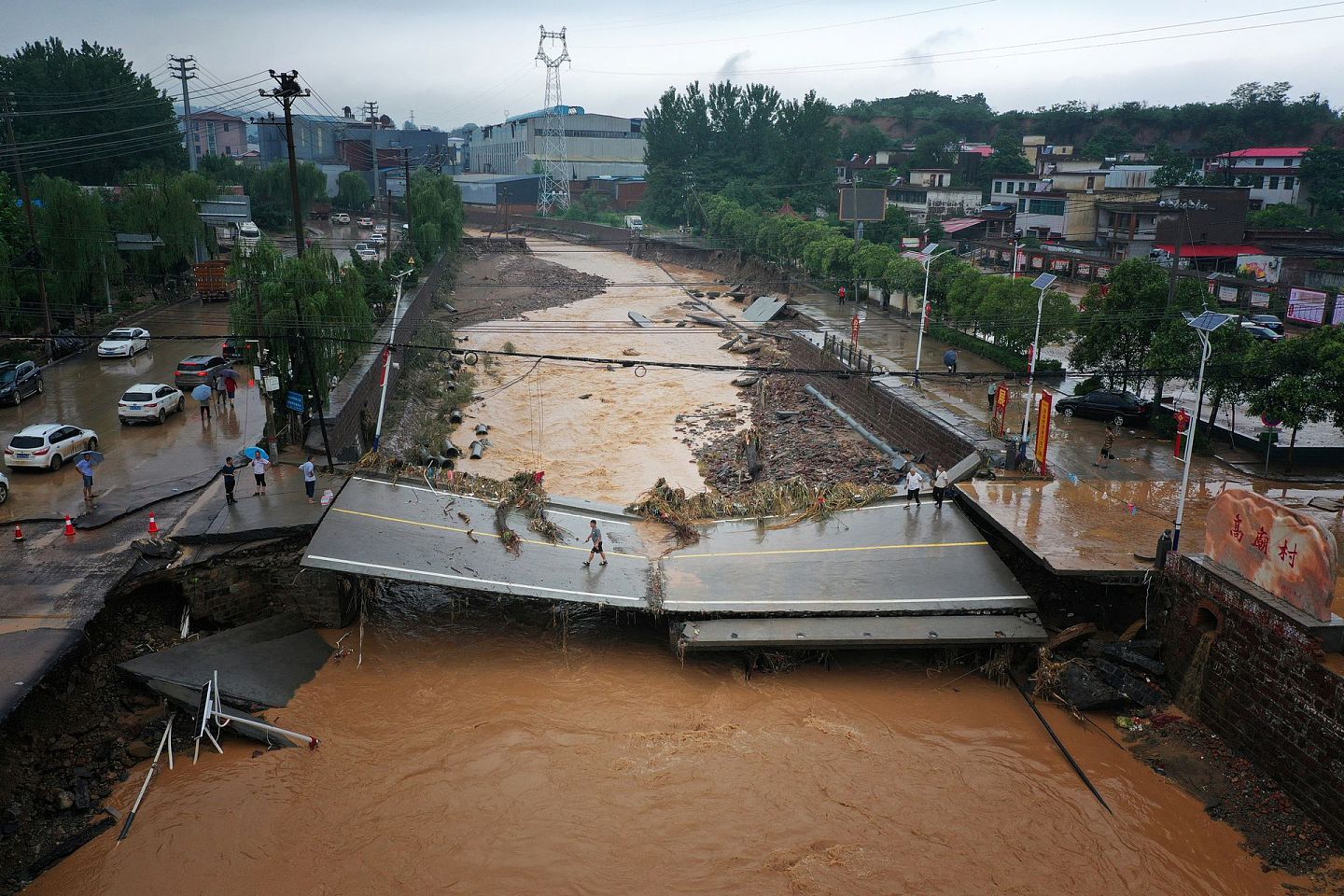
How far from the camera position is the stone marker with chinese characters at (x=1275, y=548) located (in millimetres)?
13305

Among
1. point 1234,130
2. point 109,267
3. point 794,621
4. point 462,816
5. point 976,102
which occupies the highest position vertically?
point 976,102

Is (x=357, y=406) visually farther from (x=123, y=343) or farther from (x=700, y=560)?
(x=123, y=343)

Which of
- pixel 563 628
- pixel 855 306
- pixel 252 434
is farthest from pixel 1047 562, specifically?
pixel 855 306

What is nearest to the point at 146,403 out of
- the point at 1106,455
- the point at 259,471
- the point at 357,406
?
the point at 357,406

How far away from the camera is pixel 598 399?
122ft

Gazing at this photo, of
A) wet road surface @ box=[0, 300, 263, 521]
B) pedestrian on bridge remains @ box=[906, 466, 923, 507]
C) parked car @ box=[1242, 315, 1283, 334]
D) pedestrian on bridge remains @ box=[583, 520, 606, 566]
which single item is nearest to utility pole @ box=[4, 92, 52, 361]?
wet road surface @ box=[0, 300, 263, 521]

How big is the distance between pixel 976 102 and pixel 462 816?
160m

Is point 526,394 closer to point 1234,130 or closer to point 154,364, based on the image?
point 154,364

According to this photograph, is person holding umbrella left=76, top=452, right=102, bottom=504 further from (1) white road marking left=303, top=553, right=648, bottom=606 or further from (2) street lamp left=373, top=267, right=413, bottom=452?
(1) white road marking left=303, top=553, right=648, bottom=606

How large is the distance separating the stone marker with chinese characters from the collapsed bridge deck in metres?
3.38

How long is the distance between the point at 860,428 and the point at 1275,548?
17944 millimetres

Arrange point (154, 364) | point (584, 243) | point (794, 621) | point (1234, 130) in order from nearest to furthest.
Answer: point (794, 621), point (154, 364), point (1234, 130), point (584, 243)

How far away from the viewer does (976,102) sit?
493 feet

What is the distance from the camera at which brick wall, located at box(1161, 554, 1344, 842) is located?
12.9 meters
